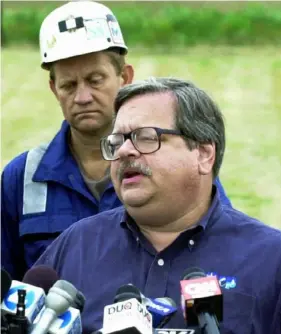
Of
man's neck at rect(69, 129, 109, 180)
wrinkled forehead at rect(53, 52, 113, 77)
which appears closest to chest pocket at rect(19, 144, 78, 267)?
man's neck at rect(69, 129, 109, 180)

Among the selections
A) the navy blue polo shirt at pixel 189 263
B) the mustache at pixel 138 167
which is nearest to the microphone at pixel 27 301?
the navy blue polo shirt at pixel 189 263

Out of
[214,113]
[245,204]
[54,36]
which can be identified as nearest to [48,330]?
[214,113]

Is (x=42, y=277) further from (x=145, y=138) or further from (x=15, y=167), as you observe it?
(x=15, y=167)

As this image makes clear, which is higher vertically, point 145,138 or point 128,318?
point 145,138

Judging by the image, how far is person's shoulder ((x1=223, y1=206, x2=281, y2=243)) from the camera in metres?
3.41

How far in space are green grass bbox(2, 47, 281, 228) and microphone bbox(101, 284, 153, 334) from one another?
9.50 meters

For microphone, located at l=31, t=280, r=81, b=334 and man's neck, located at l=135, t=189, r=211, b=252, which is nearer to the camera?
microphone, located at l=31, t=280, r=81, b=334

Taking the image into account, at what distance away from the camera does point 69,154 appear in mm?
4551

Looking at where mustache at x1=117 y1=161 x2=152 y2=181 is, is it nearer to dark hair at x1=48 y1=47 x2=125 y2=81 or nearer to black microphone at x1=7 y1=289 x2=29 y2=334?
black microphone at x1=7 y1=289 x2=29 y2=334

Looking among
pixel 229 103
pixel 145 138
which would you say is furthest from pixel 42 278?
pixel 229 103

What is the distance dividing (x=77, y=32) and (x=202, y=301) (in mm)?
2012

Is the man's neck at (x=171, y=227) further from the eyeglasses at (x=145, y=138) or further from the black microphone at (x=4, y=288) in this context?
the black microphone at (x=4, y=288)

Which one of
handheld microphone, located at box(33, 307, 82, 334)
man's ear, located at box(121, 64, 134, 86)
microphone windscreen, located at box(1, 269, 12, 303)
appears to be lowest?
handheld microphone, located at box(33, 307, 82, 334)

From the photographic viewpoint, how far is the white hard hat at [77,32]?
177 inches
